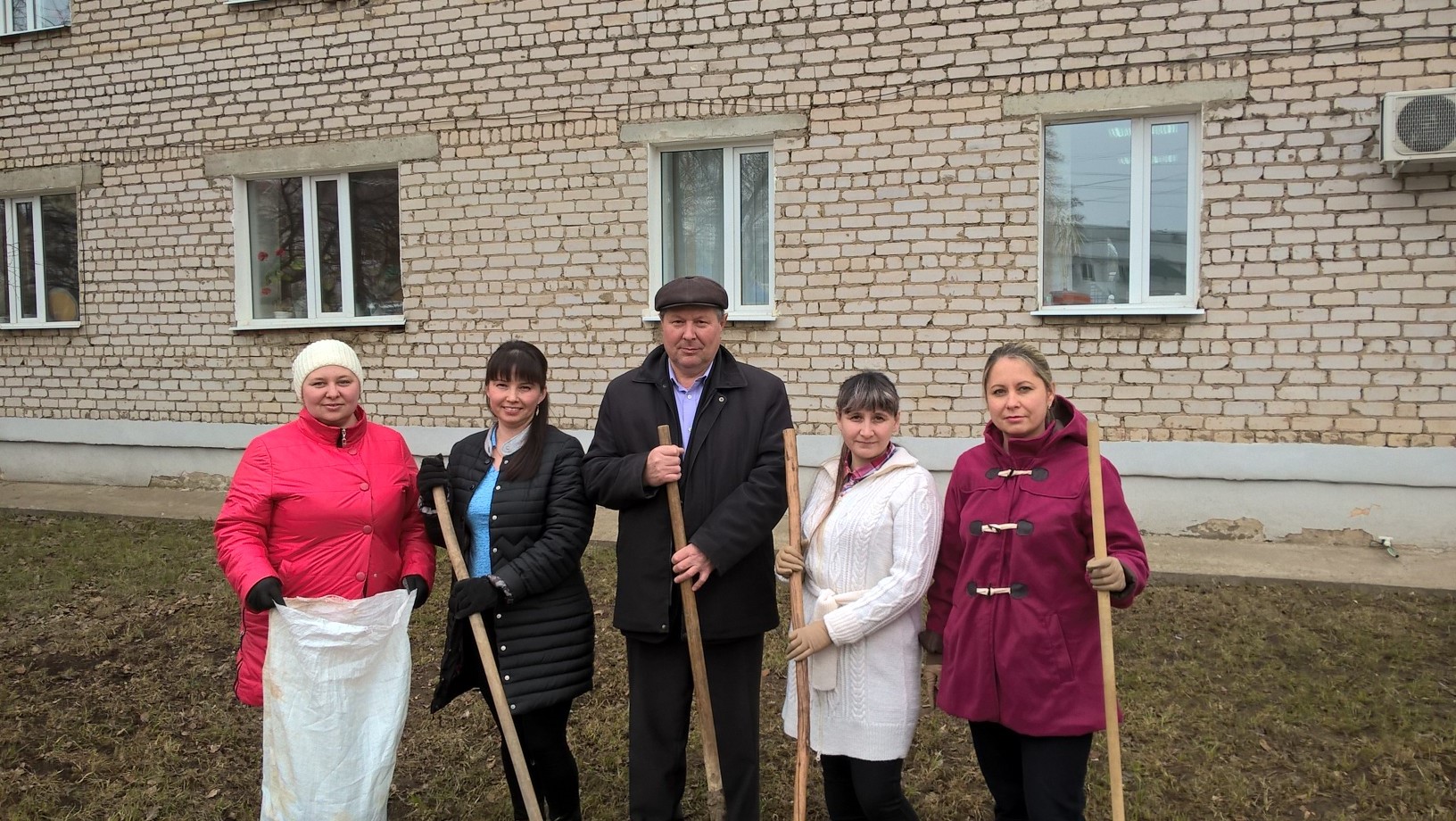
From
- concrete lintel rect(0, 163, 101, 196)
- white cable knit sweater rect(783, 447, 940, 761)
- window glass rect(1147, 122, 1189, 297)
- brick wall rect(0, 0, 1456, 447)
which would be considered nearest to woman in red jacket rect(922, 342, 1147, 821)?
white cable knit sweater rect(783, 447, 940, 761)

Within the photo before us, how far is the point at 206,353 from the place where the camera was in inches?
324

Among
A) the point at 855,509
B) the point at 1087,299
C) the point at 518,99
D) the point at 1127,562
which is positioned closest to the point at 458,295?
the point at 518,99

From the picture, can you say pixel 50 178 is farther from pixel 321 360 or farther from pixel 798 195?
pixel 321 360

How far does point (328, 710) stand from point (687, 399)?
4.15 feet

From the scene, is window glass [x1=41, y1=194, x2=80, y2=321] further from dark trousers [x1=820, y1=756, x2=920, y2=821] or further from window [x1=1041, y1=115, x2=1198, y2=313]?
dark trousers [x1=820, y1=756, x2=920, y2=821]

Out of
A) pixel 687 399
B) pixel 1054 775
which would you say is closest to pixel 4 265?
pixel 687 399

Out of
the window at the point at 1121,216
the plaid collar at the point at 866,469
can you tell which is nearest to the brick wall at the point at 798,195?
the window at the point at 1121,216

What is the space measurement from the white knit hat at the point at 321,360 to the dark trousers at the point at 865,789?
1.70m

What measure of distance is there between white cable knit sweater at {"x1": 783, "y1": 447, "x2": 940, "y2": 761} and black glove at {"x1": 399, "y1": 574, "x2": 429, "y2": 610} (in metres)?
1.17

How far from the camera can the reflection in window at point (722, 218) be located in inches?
276

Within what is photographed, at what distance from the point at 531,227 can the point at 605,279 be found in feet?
2.36

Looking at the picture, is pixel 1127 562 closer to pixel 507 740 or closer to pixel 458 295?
pixel 507 740

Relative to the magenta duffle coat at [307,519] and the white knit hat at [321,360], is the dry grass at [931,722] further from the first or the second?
the white knit hat at [321,360]

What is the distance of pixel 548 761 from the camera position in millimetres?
2816
